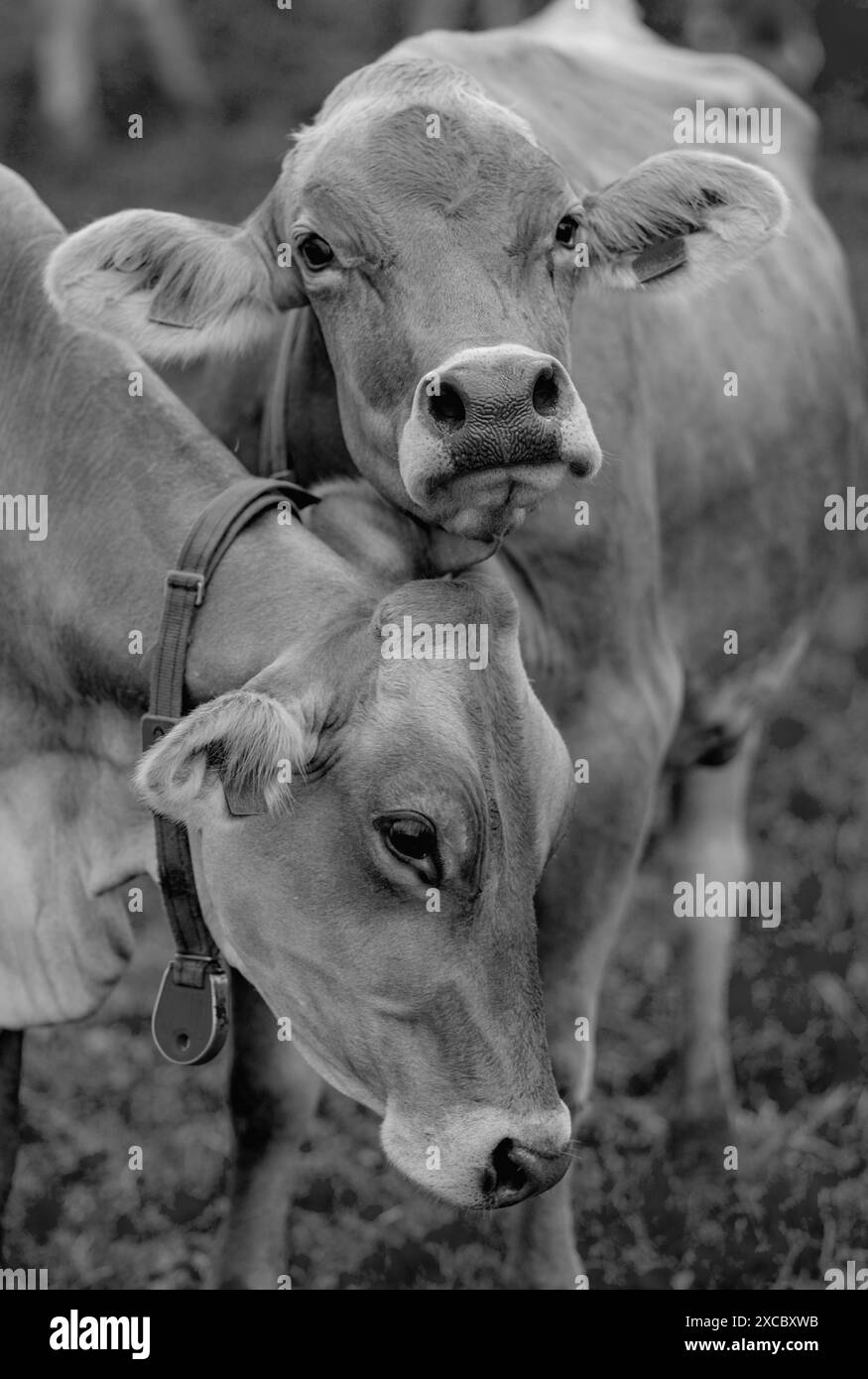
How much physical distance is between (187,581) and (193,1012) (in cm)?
87

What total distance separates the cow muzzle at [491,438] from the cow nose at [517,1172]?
1.16 m

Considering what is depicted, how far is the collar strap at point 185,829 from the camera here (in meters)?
3.79

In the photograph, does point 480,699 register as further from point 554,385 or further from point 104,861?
point 104,861

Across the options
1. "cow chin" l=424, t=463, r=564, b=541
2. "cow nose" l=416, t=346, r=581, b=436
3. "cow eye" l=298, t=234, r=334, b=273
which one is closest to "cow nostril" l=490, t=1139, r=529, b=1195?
"cow chin" l=424, t=463, r=564, b=541

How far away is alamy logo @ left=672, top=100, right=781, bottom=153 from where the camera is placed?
20.9 feet

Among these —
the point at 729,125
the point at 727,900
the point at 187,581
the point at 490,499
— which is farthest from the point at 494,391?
the point at 729,125

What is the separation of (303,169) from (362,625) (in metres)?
1.13

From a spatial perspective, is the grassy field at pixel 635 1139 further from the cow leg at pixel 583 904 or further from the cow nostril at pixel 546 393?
the cow nostril at pixel 546 393

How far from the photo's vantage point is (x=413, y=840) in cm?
346

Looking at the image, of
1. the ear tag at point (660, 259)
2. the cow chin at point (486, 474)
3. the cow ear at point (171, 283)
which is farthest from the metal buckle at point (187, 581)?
the ear tag at point (660, 259)

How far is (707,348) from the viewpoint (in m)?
5.66

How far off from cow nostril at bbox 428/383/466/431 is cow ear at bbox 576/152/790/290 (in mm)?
801

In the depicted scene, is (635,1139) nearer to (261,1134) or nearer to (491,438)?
(261,1134)
